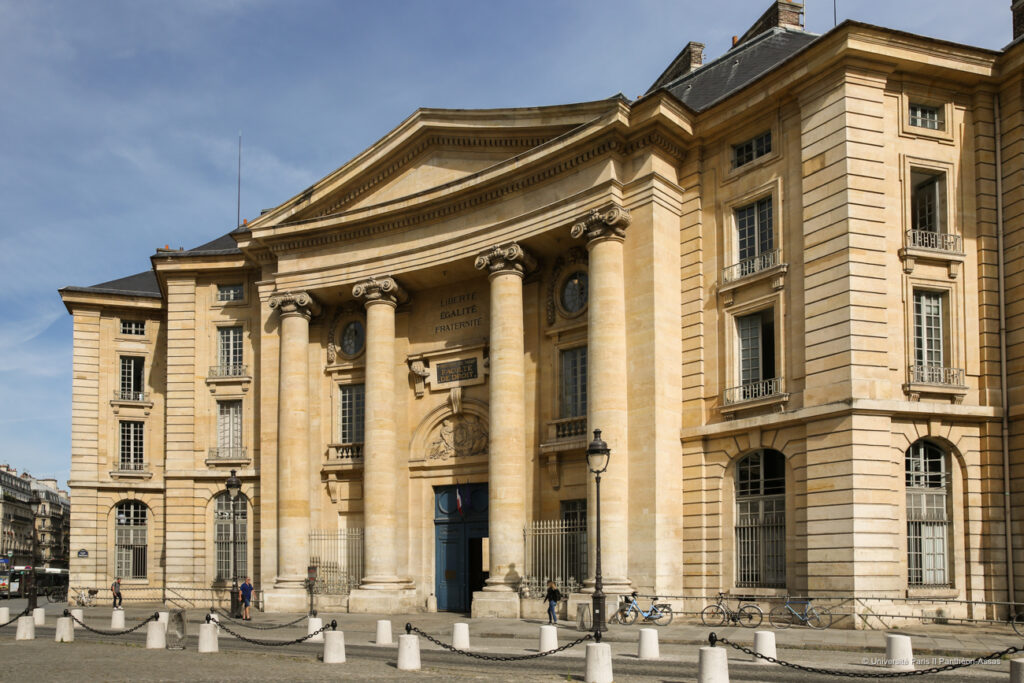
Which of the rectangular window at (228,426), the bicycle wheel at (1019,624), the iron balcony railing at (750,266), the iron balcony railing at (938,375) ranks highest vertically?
the iron balcony railing at (750,266)

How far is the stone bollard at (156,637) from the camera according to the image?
68.5ft

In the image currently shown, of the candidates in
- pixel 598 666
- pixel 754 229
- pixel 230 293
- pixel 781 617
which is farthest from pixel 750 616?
pixel 230 293

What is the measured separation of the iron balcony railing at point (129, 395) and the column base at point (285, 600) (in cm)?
1322

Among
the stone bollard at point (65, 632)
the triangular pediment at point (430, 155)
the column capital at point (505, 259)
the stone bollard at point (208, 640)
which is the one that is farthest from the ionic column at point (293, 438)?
the stone bollard at point (208, 640)

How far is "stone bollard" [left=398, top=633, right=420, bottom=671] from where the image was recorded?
16.7 metres

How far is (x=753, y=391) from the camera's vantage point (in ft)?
82.5

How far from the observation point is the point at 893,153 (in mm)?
23969

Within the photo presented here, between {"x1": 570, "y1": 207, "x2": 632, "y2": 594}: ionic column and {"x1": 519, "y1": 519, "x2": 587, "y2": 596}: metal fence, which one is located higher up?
{"x1": 570, "y1": 207, "x2": 632, "y2": 594}: ionic column

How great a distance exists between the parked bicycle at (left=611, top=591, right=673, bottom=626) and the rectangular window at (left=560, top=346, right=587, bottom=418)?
20.2ft

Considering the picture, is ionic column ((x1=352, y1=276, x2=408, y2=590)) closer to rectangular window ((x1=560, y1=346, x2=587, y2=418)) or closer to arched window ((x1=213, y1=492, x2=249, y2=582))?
rectangular window ((x1=560, y1=346, x2=587, y2=418))

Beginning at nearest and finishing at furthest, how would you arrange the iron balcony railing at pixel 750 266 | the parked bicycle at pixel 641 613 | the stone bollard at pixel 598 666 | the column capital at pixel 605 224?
the stone bollard at pixel 598 666
the parked bicycle at pixel 641 613
the iron balcony railing at pixel 750 266
the column capital at pixel 605 224

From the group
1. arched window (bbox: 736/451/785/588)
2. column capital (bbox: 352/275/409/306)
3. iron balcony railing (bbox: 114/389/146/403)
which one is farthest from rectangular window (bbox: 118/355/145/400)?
arched window (bbox: 736/451/785/588)

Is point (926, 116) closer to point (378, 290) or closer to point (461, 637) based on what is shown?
point (461, 637)

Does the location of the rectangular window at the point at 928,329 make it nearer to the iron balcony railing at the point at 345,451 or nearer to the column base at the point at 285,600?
the iron balcony railing at the point at 345,451
